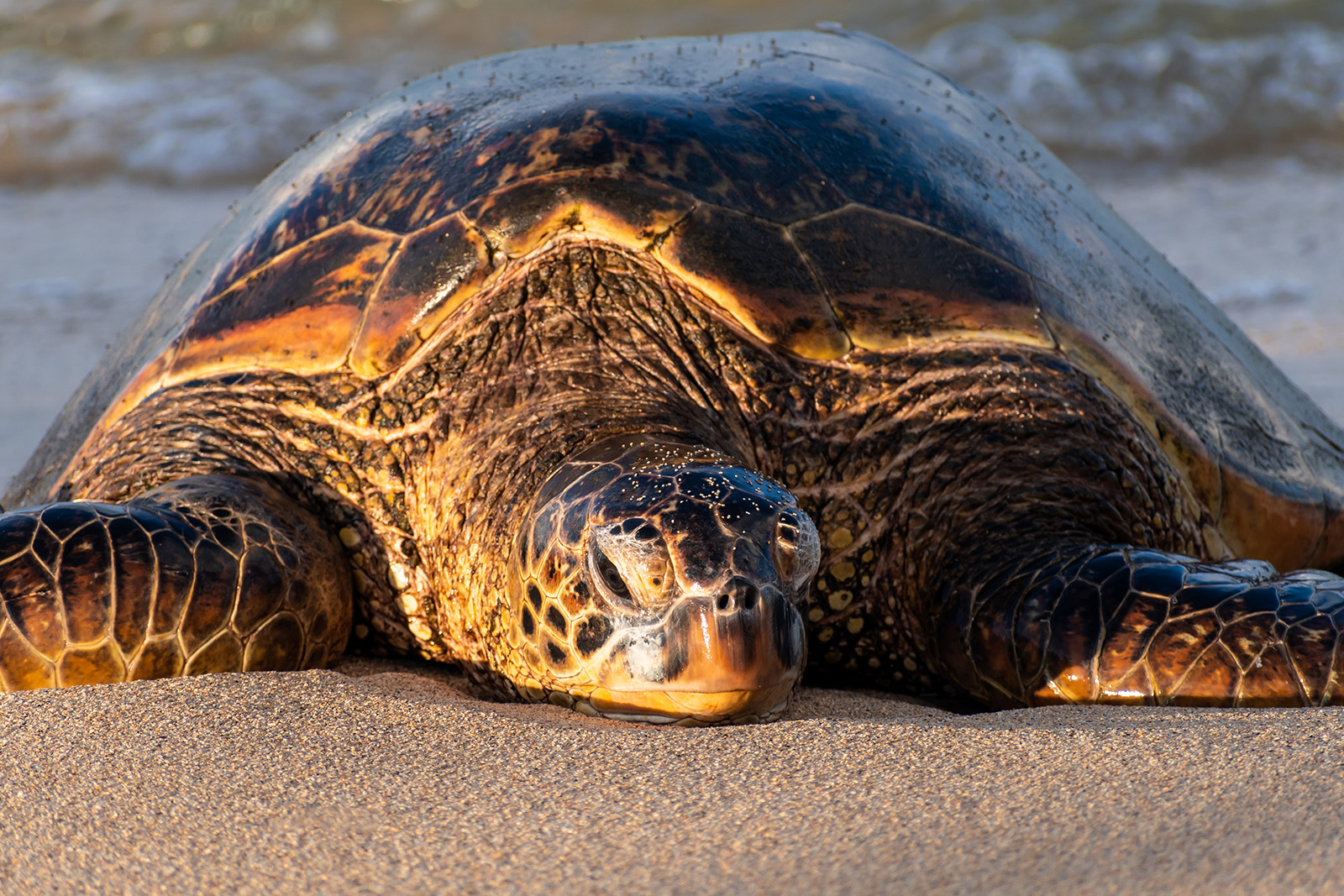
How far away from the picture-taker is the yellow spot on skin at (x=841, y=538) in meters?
2.96

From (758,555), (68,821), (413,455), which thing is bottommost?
(68,821)

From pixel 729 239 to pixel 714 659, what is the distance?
1.23m

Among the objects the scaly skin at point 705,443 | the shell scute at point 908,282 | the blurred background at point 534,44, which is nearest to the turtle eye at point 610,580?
the scaly skin at point 705,443

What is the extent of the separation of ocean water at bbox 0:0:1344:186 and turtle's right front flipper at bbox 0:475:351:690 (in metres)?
9.67

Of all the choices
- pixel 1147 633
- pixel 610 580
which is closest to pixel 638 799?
pixel 610 580

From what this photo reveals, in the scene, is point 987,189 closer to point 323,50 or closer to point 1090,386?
point 1090,386

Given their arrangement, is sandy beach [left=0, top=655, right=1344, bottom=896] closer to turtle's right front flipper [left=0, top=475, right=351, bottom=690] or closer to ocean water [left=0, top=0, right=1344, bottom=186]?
turtle's right front flipper [left=0, top=475, right=351, bottom=690]

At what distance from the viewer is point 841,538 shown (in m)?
2.97

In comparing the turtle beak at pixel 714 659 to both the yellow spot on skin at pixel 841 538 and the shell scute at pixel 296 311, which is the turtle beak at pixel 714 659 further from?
the shell scute at pixel 296 311

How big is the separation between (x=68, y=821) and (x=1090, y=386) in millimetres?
2491

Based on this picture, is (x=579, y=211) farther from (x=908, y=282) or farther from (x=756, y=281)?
(x=908, y=282)

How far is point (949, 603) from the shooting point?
2.80m

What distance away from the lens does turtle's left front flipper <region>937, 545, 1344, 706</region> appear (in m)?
2.45

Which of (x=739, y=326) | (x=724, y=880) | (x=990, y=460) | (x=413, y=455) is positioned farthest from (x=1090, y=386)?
(x=724, y=880)
